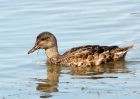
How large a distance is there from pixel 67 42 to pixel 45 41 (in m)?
0.83

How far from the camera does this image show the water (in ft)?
42.6

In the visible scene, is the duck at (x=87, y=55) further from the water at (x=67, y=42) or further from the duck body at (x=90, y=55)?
the water at (x=67, y=42)

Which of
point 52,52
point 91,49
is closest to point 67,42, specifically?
point 52,52

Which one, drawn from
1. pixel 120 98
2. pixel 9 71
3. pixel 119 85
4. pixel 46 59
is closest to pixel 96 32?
pixel 46 59

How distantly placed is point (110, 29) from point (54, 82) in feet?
16.2

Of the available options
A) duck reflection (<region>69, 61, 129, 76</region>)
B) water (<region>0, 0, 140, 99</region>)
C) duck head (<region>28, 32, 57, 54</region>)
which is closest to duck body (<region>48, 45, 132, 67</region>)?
duck reflection (<region>69, 61, 129, 76</region>)

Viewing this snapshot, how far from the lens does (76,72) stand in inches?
612

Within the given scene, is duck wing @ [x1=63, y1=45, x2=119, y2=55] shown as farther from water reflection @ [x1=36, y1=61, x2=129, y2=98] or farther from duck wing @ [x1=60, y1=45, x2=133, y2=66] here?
water reflection @ [x1=36, y1=61, x2=129, y2=98]

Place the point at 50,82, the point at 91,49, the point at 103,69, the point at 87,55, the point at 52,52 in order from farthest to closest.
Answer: the point at 52,52
the point at 87,55
the point at 91,49
the point at 103,69
the point at 50,82

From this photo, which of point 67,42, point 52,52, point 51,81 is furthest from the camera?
point 67,42

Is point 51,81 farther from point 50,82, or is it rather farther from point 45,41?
point 45,41

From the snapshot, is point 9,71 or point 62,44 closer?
point 9,71

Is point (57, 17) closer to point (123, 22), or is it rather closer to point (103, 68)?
point (123, 22)

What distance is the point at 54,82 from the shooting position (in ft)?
46.2
